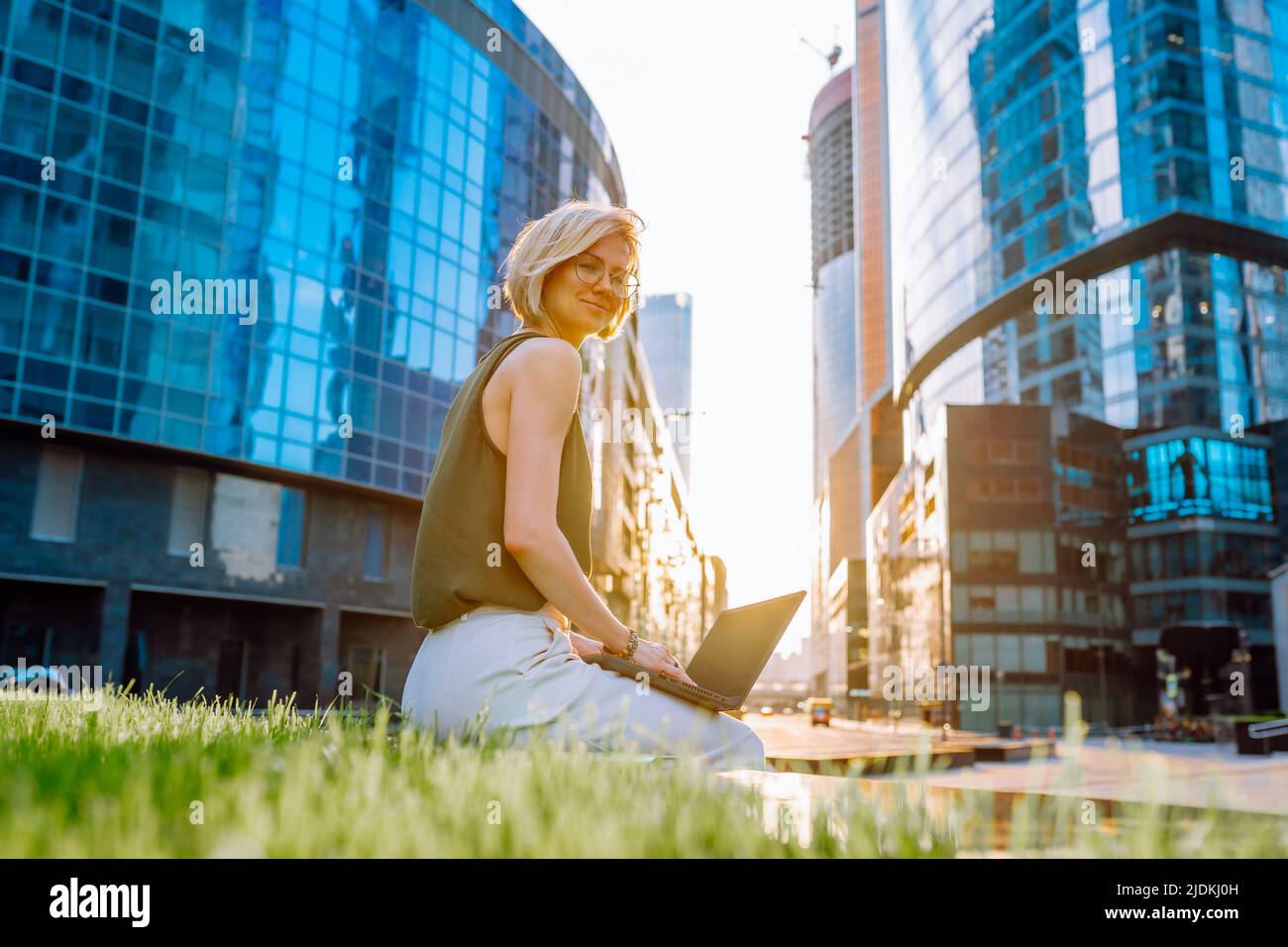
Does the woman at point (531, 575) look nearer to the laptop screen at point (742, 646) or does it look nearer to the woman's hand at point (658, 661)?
the woman's hand at point (658, 661)

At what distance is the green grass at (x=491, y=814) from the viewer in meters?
1.54

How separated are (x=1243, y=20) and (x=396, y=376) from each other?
176 ft

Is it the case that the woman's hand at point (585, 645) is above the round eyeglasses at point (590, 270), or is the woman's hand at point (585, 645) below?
below

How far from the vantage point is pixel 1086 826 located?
5.99 ft

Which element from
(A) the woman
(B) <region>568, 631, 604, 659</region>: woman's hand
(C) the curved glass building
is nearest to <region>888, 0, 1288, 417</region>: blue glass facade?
(C) the curved glass building

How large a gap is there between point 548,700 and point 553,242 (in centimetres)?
141

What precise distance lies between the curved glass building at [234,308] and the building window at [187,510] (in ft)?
0.24

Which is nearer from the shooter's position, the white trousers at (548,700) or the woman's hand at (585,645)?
the white trousers at (548,700)

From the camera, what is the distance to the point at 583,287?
327cm

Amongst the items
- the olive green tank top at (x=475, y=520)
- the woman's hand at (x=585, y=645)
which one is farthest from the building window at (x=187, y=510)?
the olive green tank top at (x=475, y=520)

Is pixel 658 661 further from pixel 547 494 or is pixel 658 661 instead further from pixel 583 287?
pixel 583 287

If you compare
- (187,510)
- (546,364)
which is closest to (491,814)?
(546,364)
